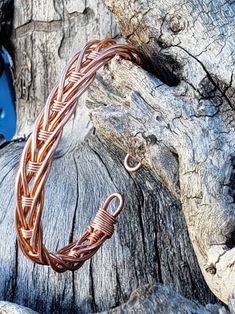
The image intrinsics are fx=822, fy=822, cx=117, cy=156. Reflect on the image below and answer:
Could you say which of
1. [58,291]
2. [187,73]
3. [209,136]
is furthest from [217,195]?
[58,291]

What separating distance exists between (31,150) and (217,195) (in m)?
0.26

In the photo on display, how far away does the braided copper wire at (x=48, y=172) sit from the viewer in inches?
44.4

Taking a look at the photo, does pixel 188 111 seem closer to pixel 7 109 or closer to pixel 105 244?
pixel 105 244

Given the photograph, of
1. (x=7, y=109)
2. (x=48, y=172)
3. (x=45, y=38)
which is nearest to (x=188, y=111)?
(x=48, y=172)

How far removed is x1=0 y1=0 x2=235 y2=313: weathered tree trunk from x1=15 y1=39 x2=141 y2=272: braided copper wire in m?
0.07

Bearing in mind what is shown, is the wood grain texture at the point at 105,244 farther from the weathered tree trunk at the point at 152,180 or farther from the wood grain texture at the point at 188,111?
the wood grain texture at the point at 188,111

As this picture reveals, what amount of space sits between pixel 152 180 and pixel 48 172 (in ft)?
0.92

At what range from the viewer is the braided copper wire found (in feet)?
3.70

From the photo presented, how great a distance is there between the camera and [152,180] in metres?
1.36

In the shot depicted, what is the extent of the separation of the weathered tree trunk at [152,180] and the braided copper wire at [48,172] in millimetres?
67

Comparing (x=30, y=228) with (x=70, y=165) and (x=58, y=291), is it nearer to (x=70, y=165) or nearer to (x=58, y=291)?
(x=58, y=291)

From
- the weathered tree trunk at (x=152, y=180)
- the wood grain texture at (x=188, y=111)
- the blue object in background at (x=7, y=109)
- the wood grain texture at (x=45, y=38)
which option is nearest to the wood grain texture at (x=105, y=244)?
the weathered tree trunk at (x=152, y=180)

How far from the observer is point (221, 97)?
117 cm

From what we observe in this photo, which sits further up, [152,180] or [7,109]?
[7,109]
